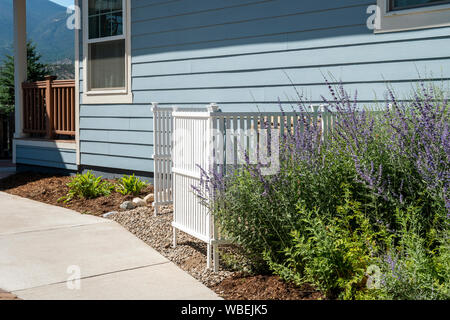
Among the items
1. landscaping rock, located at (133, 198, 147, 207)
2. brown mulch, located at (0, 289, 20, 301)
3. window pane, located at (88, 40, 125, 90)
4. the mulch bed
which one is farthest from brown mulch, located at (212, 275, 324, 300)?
window pane, located at (88, 40, 125, 90)

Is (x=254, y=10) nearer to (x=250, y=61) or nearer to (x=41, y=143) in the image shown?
(x=250, y=61)

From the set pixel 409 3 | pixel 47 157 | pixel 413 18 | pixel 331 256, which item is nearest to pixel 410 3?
pixel 409 3

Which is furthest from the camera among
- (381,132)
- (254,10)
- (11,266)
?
(254,10)

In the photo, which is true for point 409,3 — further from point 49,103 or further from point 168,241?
point 49,103

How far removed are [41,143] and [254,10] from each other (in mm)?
5155

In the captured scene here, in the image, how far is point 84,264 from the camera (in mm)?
4512

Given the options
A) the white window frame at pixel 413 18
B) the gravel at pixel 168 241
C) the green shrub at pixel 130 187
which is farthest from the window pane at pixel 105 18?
the white window frame at pixel 413 18

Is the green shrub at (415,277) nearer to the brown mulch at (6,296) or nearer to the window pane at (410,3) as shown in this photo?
the brown mulch at (6,296)

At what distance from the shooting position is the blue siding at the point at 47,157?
31.6 feet

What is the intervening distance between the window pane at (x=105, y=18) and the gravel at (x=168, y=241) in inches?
134

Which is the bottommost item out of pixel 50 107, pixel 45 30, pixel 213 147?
pixel 213 147

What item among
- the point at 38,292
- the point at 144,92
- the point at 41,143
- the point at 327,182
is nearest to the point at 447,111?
the point at 327,182

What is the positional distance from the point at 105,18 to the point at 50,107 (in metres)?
2.05

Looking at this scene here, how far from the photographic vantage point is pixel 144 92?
27.1 feet
